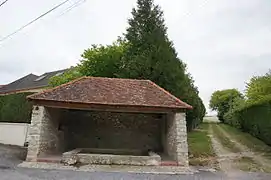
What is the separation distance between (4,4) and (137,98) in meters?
6.07

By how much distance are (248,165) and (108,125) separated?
705 centimetres

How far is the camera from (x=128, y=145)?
47.0ft

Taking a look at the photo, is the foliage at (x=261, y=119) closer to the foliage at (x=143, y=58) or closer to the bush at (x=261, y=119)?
the bush at (x=261, y=119)

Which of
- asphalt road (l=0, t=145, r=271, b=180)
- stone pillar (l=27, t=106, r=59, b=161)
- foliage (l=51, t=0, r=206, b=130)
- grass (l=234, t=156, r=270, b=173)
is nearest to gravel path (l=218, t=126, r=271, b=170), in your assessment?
grass (l=234, t=156, r=270, b=173)

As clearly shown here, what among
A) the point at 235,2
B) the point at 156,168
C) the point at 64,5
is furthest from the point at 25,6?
the point at 156,168

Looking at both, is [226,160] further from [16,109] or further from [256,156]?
[16,109]

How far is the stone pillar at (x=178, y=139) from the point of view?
10.4m

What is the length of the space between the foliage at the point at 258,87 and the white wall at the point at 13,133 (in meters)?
12.8

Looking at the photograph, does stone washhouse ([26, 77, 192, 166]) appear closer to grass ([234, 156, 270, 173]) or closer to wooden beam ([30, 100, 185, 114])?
wooden beam ([30, 100, 185, 114])

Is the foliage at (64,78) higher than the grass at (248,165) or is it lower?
higher

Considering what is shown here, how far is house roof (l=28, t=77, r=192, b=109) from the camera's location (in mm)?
Result: 10898

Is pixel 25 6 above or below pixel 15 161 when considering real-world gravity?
above

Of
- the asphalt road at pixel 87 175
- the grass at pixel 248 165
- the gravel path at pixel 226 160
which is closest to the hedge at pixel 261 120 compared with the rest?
the gravel path at pixel 226 160

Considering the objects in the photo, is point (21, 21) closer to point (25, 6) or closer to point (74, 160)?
point (25, 6)
